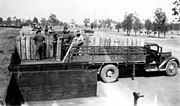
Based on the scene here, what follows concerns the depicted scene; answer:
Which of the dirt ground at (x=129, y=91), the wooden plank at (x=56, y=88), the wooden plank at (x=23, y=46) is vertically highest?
the wooden plank at (x=23, y=46)

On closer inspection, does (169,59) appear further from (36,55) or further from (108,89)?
(36,55)

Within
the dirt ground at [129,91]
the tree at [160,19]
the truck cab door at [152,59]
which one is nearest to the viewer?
the dirt ground at [129,91]

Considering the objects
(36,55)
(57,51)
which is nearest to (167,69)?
(57,51)

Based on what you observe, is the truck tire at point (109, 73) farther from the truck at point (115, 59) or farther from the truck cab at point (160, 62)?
the truck cab at point (160, 62)

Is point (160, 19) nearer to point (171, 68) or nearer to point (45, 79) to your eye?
point (171, 68)

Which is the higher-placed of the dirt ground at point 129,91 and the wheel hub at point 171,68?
the wheel hub at point 171,68

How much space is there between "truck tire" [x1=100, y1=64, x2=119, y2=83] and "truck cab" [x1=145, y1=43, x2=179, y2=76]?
1.71 meters

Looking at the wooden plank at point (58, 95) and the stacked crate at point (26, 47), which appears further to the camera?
the stacked crate at point (26, 47)

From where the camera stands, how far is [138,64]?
32.4ft

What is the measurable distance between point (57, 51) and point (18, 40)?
2.15 metres

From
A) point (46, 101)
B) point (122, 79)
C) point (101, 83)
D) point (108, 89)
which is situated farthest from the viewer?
point (122, 79)

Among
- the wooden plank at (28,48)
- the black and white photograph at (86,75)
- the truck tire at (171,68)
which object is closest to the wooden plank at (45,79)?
the black and white photograph at (86,75)

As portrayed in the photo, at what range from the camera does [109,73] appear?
9.03 meters

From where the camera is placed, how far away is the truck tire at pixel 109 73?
8.95 m
